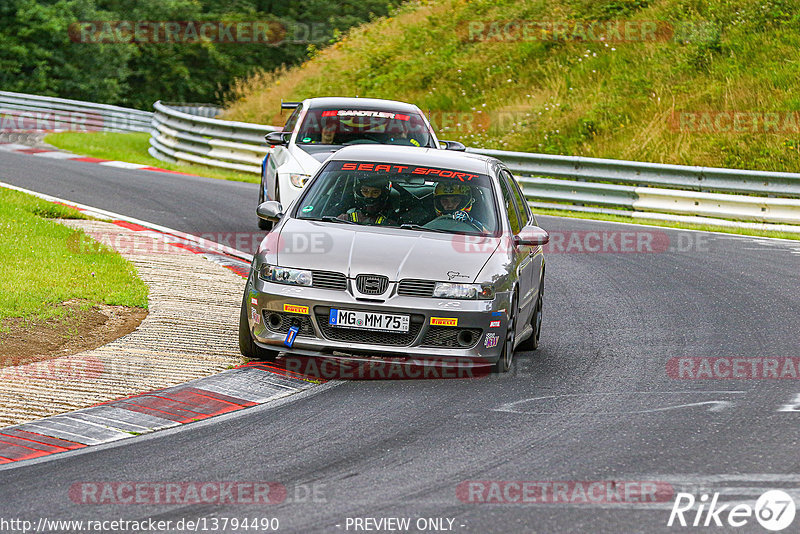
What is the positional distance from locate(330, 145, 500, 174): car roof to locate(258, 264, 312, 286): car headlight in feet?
5.75

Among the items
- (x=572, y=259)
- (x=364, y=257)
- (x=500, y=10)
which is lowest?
(x=572, y=259)

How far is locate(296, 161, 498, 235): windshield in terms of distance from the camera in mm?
9516

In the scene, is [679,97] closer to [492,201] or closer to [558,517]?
[492,201]

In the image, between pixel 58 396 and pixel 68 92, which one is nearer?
pixel 58 396

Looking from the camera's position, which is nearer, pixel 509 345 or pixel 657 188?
pixel 509 345

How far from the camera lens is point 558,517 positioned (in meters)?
5.65

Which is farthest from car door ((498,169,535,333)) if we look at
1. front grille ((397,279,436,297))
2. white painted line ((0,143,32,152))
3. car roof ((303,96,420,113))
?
white painted line ((0,143,32,152))

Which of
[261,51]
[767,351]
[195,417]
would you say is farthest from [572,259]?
[261,51]

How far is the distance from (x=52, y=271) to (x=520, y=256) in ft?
16.3

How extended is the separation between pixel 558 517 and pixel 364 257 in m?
3.40

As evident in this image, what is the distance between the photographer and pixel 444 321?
8.45 metres

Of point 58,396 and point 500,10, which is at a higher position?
point 500,10

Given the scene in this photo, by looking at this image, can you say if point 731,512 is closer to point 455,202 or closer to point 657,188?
point 455,202

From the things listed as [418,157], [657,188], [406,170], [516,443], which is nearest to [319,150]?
[418,157]
